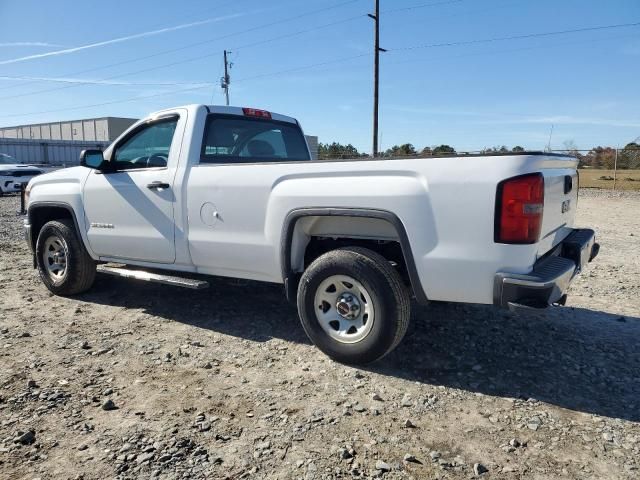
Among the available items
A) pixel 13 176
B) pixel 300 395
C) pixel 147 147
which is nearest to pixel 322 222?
pixel 300 395

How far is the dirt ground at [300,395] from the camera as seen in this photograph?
2.54m

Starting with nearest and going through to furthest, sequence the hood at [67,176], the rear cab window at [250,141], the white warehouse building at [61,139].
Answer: the rear cab window at [250,141], the hood at [67,176], the white warehouse building at [61,139]

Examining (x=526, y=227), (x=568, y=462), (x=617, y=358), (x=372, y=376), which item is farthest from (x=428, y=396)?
(x=617, y=358)

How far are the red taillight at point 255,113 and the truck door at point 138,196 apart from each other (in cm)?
70

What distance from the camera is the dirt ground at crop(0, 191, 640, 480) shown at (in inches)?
100

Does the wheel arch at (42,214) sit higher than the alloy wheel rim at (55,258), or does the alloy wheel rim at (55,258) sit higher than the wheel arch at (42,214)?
the wheel arch at (42,214)

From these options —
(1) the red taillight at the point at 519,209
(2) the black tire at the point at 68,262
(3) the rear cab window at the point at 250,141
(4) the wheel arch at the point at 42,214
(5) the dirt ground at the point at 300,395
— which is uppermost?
(3) the rear cab window at the point at 250,141

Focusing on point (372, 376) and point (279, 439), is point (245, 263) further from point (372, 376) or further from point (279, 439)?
point (279, 439)

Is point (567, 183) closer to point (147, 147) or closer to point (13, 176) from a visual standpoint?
point (147, 147)

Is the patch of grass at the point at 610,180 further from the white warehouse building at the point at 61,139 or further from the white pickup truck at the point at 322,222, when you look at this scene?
the white pickup truck at the point at 322,222

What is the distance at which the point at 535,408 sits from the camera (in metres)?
3.07

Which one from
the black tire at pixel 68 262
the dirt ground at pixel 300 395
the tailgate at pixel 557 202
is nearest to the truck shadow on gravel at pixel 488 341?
the dirt ground at pixel 300 395

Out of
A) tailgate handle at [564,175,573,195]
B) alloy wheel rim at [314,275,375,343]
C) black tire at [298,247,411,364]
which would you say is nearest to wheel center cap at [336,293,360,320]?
alloy wheel rim at [314,275,375,343]

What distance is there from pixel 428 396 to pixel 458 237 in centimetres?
106
